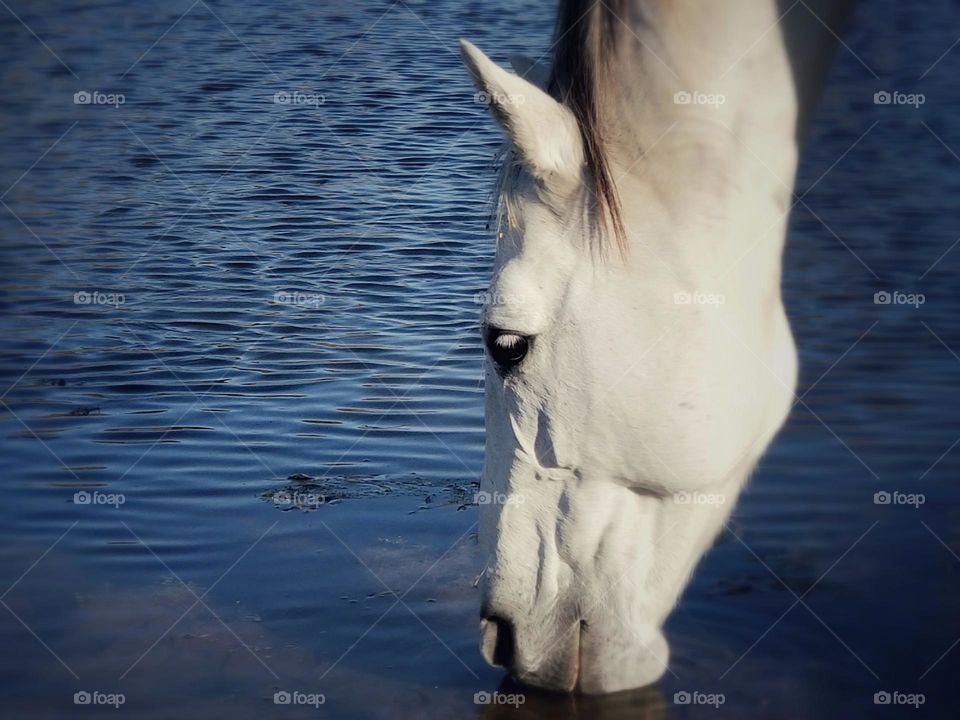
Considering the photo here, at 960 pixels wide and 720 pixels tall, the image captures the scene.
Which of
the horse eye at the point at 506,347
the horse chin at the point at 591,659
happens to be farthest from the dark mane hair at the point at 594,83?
the horse chin at the point at 591,659

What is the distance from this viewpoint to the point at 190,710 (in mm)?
3430

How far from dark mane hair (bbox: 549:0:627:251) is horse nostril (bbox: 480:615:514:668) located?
987mm

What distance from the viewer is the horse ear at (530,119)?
2.35 m

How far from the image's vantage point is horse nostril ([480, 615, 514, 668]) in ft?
9.55

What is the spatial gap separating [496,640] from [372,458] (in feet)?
7.83

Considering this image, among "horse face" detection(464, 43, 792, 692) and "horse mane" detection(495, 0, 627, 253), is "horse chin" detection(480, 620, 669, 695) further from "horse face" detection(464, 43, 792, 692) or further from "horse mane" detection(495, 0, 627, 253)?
"horse mane" detection(495, 0, 627, 253)

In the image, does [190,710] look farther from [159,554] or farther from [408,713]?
[159,554]

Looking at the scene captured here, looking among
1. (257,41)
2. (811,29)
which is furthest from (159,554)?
(257,41)

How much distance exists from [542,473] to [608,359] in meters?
0.32

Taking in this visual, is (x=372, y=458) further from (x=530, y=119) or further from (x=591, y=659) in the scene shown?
(x=530, y=119)

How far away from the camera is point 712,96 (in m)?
2.61

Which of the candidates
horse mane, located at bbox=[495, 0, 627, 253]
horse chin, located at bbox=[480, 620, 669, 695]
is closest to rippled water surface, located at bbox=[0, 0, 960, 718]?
horse chin, located at bbox=[480, 620, 669, 695]

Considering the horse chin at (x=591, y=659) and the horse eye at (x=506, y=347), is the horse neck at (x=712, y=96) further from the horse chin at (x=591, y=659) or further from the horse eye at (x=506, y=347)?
the horse chin at (x=591, y=659)

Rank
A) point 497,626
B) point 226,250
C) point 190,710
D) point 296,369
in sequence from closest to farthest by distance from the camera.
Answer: point 497,626, point 190,710, point 296,369, point 226,250
